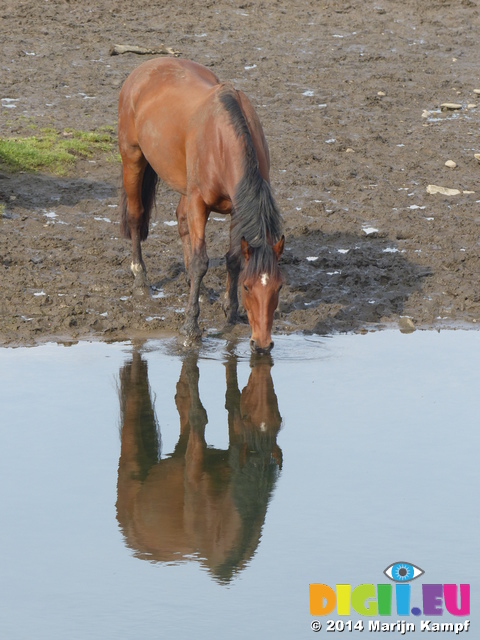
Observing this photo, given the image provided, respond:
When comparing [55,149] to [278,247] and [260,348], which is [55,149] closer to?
[278,247]

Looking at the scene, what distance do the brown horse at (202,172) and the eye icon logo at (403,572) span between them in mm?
2662

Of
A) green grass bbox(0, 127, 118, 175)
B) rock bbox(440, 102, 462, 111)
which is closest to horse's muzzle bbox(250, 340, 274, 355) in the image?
green grass bbox(0, 127, 118, 175)

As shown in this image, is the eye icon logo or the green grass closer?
the eye icon logo

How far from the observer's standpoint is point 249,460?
18.7 feet

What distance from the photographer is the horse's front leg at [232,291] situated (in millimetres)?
8078

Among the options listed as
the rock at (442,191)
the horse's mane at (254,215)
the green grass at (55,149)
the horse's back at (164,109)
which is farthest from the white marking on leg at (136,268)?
the rock at (442,191)

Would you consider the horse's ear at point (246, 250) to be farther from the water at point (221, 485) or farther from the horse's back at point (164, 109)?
the horse's back at point (164, 109)

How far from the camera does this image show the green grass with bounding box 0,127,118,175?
11.5 m

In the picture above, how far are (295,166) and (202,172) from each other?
4.23 m

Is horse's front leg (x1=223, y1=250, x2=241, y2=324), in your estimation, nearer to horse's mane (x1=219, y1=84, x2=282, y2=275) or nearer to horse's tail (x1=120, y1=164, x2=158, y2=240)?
horse's mane (x1=219, y1=84, x2=282, y2=275)

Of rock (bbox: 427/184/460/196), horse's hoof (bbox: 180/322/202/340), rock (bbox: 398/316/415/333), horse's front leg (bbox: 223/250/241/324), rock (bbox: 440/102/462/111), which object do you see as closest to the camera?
horse's hoof (bbox: 180/322/202/340)

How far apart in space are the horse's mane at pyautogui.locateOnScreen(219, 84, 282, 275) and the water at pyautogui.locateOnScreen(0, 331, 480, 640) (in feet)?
2.68

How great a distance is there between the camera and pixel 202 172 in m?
7.71

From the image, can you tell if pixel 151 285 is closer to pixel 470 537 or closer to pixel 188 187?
pixel 188 187
